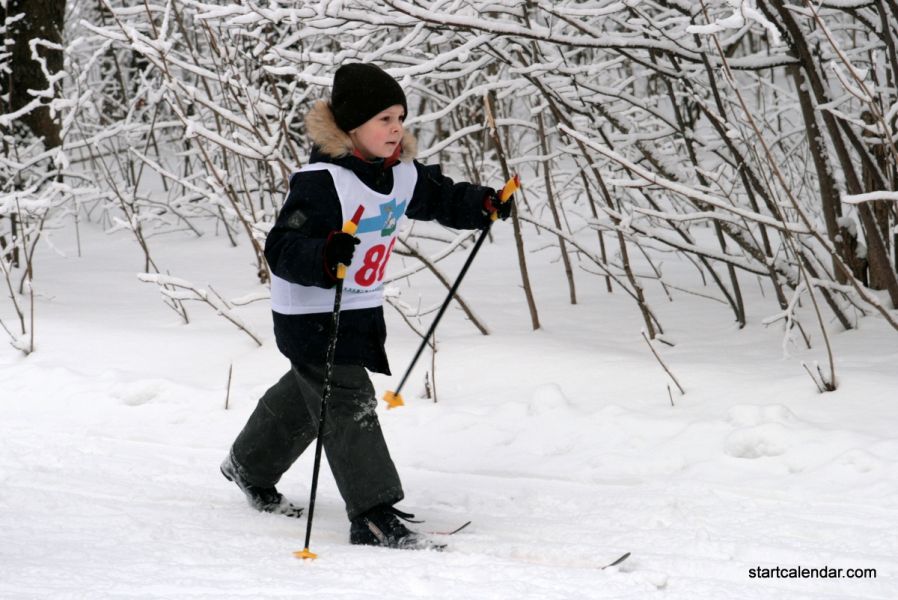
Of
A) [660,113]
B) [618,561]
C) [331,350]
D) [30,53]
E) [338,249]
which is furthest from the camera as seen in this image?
[30,53]

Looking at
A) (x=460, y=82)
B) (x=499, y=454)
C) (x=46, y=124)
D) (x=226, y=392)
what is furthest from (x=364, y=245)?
(x=46, y=124)

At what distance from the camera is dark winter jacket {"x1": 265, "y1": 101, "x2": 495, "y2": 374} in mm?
2625

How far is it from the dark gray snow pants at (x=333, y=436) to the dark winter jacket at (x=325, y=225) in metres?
0.08

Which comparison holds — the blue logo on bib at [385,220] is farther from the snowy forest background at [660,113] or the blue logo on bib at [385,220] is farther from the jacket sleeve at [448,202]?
the snowy forest background at [660,113]

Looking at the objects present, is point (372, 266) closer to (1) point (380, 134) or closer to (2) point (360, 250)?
(2) point (360, 250)

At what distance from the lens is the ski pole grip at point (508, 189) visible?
2.88 metres

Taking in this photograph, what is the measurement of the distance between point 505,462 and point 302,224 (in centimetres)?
119

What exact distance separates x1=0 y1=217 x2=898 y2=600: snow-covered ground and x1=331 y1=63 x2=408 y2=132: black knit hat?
122 cm

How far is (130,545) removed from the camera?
2.53 m

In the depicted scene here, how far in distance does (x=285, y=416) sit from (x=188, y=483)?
0.54m

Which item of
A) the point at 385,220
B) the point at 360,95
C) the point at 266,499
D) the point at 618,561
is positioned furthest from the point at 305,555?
the point at 360,95

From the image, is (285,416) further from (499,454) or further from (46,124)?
(46,124)

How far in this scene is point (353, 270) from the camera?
2842mm

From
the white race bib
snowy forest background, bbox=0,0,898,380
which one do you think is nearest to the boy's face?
the white race bib
